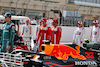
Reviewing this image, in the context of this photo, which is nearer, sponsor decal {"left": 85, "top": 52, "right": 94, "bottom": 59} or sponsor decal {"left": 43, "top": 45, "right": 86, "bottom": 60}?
sponsor decal {"left": 43, "top": 45, "right": 86, "bottom": 60}

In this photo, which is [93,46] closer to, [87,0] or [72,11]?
[72,11]

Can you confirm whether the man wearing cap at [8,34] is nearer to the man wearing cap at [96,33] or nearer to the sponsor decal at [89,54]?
the sponsor decal at [89,54]

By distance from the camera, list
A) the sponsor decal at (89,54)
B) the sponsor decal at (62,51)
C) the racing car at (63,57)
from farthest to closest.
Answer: the sponsor decal at (89,54), the sponsor decal at (62,51), the racing car at (63,57)

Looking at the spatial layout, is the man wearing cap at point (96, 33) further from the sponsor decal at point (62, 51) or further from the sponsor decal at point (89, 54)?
the sponsor decal at point (62, 51)

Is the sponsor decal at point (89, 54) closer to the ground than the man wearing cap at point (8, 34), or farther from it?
closer to the ground

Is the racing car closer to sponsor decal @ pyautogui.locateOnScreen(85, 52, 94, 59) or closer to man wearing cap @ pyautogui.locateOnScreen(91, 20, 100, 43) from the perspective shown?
sponsor decal @ pyautogui.locateOnScreen(85, 52, 94, 59)

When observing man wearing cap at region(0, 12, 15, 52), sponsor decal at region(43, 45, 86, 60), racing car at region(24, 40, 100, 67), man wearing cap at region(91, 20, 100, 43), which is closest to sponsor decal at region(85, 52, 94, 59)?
racing car at region(24, 40, 100, 67)

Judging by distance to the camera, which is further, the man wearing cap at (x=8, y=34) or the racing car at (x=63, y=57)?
the man wearing cap at (x=8, y=34)

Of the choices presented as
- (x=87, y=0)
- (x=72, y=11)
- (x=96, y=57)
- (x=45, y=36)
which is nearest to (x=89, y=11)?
(x=72, y=11)

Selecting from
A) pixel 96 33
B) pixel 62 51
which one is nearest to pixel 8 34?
pixel 62 51

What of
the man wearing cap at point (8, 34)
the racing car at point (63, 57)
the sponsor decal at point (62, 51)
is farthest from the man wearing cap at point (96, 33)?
the man wearing cap at point (8, 34)

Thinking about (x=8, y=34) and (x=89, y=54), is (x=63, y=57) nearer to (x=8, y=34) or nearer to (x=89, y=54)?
(x=89, y=54)

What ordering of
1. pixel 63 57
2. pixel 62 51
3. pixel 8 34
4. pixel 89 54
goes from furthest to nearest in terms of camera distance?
pixel 8 34
pixel 89 54
pixel 62 51
pixel 63 57

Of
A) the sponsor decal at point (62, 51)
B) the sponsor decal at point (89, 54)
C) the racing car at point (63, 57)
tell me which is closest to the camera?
the racing car at point (63, 57)
